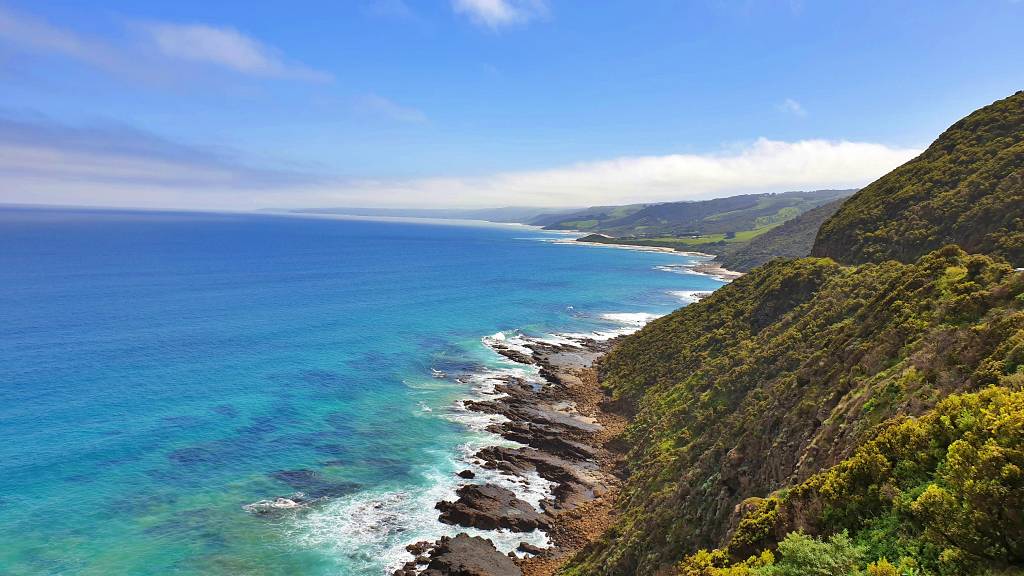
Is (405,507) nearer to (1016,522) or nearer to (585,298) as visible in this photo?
(1016,522)

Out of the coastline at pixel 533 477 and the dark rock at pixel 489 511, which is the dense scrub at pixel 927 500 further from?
the dark rock at pixel 489 511

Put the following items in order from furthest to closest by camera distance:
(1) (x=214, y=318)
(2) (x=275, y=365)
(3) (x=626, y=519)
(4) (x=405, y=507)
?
1. (1) (x=214, y=318)
2. (2) (x=275, y=365)
3. (4) (x=405, y=507)
4. (3) (x=626, y=519)

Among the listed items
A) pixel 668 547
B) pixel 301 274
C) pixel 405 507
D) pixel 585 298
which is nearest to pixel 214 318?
pixel 301 274

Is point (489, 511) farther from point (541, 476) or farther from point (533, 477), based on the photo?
point (541, 476)

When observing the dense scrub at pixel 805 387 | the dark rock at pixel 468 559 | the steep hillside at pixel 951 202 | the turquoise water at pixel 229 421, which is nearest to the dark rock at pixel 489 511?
the turquoise water at pixel 229 421

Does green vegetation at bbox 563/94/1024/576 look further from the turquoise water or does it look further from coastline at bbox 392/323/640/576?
the turquoise water

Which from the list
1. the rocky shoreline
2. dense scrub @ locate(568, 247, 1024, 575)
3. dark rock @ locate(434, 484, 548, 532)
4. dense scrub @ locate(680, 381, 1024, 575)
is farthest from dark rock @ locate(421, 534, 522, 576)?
dense scrub @ locate(680, 381, 1024, 575)
